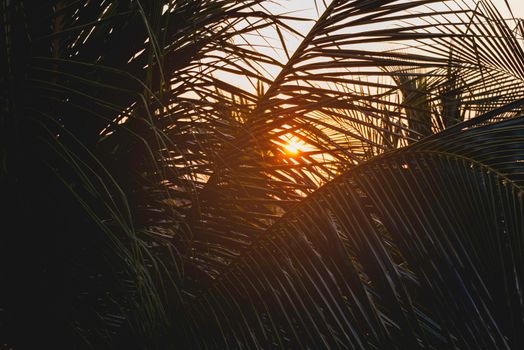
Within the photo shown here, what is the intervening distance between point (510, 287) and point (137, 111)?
84cm

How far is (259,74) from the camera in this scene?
1.31 meters

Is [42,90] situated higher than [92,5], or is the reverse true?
[92,5]

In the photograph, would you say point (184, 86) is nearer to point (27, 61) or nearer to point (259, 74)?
point (259, 74)

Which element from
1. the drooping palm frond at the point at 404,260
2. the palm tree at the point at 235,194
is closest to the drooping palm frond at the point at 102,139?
the palm tree at the point at 235,194

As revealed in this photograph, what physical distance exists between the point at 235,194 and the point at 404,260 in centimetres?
51

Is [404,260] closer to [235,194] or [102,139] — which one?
[235,194]

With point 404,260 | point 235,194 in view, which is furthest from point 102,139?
point 404,260

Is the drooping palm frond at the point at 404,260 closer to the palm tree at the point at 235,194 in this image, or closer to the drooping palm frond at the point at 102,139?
the palm tree at the point at 235,194

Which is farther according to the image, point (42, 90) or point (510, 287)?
point (42, 90)

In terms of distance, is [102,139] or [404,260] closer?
[404,260]

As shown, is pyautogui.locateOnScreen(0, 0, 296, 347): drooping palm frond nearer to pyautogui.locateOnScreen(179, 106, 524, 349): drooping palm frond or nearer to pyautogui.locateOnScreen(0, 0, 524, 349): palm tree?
pyautogui.locateOnScreen(0, 0, 524, 349): palm tree

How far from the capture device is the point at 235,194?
140 cm

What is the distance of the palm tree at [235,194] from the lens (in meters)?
0.92

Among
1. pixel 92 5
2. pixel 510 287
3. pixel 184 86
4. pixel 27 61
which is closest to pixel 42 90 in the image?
pixel 27 61
